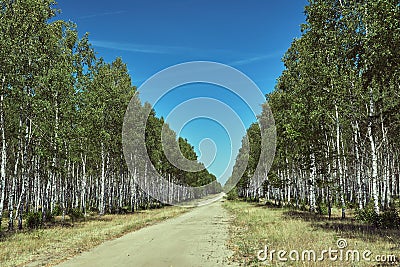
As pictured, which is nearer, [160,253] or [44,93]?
[160,253]

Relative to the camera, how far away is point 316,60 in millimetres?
23906

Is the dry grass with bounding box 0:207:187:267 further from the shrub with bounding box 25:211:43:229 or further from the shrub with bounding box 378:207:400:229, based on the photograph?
the shrub with bounding box 378:207:400:229

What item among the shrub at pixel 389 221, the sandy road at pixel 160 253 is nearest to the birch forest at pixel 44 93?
the sandy road at pixel 160 253

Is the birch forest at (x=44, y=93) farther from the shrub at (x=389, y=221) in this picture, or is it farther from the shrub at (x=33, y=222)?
the shrub at (x=389, y=221)

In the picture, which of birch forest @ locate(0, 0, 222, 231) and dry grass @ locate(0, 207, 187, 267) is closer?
dry grass @ locate(0, 207, 187, 267)

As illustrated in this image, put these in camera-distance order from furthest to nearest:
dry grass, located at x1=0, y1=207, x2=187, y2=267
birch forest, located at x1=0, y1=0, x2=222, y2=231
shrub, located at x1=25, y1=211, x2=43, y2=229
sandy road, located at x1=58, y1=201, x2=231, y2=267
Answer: shrub, located at x1=25, y1=211, x2=43, y2=229, birch forest, located at x1=0, y1=0, x2=222, y2=231, dry grass, located at x1=0, y1=207, x2=187, y2=267, sandy road, located at x1=58, y1=201, x2=231, y2=267

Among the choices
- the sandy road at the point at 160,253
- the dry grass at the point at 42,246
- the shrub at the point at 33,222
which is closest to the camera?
the sandy road at the point at 160,253

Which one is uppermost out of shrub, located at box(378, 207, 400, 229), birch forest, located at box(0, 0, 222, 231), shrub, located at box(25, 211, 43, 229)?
birch forest, located at box(0, 0, 222, 231)

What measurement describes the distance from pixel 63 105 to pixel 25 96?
4.76 m

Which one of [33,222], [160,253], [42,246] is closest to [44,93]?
[33,222]

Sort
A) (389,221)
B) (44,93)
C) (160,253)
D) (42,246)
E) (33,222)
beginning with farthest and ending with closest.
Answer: (44,93) → (33,222) → (389,221) → (42,246) → (160,253)

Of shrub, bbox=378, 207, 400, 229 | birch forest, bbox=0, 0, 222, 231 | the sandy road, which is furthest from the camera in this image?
birch forest, bbox=0, 0, 222, 231

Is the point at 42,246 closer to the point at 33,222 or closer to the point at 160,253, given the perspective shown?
the point at 160,253

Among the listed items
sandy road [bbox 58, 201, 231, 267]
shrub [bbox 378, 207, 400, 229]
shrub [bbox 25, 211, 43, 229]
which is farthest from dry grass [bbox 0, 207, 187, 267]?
shrub [bbox 378, 207, 400, 229]
